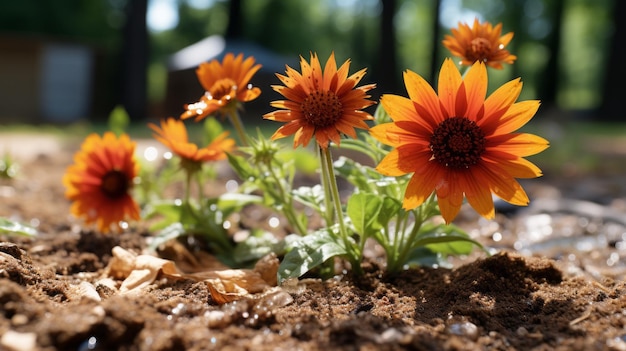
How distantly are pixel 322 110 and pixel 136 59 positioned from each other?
1519 cm

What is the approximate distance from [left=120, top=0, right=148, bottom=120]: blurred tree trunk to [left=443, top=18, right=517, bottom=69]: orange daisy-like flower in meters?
14.4

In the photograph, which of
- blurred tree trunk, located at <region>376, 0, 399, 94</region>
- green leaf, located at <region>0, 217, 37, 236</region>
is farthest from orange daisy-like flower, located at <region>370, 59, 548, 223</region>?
blurred tree trunk, located at <region>376, 0, 399, 94</region>

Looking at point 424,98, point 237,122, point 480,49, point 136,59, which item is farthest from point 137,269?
point 136,59

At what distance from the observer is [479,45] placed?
216 centimetres

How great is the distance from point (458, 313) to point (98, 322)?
0.97 m

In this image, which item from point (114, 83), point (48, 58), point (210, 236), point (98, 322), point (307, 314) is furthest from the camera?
point (114, 83)

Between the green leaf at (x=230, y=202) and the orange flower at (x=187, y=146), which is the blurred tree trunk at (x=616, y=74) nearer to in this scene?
the green leaf at (x=230, y=202)

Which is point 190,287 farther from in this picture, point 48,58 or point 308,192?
point 48,58

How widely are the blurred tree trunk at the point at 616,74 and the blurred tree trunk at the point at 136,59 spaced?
12.2m

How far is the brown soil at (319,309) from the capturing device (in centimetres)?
139

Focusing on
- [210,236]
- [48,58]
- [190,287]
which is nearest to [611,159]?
[210,236]

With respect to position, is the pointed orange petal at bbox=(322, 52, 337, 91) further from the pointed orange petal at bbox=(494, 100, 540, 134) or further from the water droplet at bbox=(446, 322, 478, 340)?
the water droplet at bbox=(446, 322, 478, 340)

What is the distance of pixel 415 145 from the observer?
1.79 m

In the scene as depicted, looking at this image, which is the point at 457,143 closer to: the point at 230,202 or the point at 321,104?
the point at 321,104
